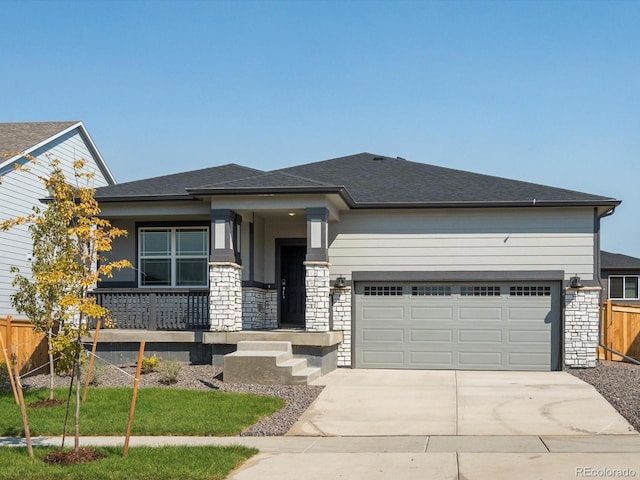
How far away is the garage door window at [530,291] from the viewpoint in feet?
64.1

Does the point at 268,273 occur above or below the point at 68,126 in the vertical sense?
below

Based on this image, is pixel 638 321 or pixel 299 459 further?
pixel 638 321

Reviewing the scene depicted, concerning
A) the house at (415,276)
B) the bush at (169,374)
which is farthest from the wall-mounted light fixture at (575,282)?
the bush at (169,374)

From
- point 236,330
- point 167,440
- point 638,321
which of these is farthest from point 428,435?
point 638,321

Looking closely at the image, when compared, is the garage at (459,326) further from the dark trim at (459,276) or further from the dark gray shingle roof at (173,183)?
the dark gray shingle roof at (173,183)

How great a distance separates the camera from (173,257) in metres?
21.1

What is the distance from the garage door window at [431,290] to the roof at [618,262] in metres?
21.4

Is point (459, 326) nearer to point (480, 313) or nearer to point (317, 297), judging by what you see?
point (480, 313)

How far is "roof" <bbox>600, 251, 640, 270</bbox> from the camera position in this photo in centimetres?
3884

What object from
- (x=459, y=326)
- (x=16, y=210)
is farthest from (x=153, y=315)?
(x=459, y=326)

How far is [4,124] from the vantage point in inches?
1070

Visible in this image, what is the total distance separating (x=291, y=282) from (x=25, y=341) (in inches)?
264

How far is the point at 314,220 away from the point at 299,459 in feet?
28.2

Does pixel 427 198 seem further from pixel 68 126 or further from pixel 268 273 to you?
pixel 68 126
